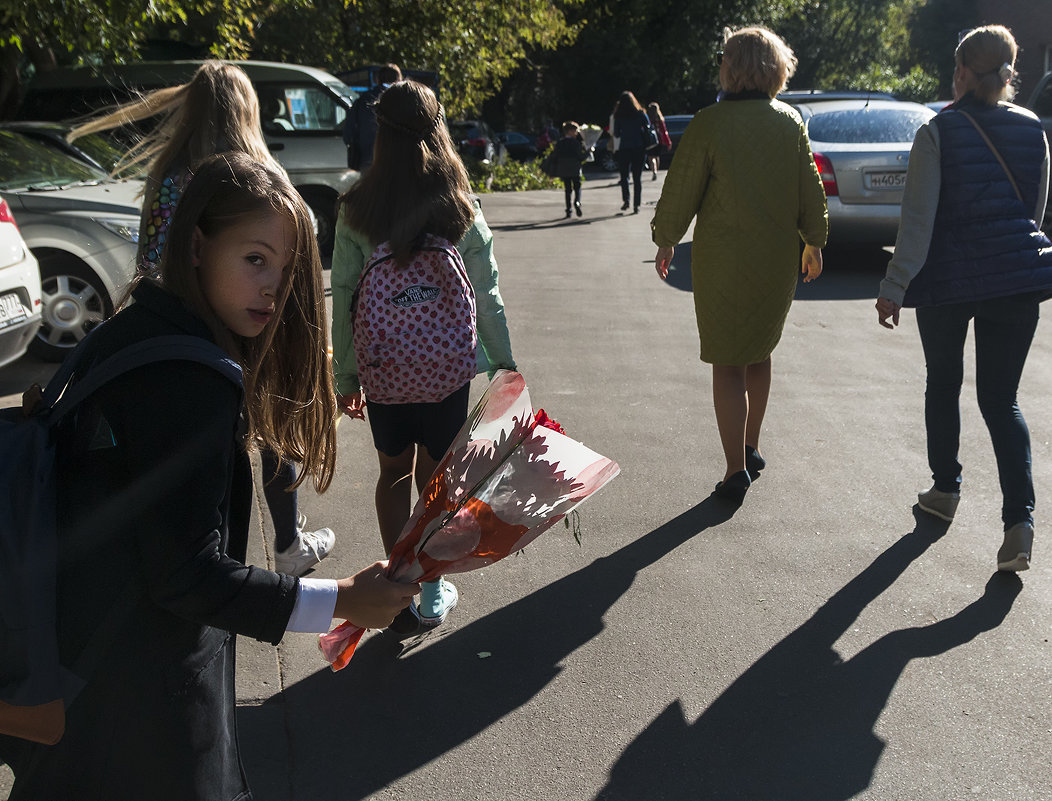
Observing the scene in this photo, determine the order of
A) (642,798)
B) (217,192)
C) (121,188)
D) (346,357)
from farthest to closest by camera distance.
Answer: (121,188)
(346,357)
(642,798)
(217,192)

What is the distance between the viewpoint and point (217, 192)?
5.77 ft

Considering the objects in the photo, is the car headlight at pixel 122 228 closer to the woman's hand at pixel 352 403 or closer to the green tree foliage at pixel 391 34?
the woman's hand at pixel 352 403

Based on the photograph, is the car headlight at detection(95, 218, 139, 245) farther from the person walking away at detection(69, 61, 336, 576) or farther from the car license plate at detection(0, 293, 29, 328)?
the person walking away at detection(69, 61, 336, 576)

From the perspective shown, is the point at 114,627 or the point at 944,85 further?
the point at 944,85

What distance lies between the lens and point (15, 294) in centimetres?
602

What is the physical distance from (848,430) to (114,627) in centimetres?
485

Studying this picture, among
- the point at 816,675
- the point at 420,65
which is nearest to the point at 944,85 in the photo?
the point at 420,65

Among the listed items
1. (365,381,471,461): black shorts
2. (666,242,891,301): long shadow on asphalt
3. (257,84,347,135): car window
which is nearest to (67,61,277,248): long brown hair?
(365,381,471,461): black shorts

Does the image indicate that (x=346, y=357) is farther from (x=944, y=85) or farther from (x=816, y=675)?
(x=944, y=85)

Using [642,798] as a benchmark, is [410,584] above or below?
above

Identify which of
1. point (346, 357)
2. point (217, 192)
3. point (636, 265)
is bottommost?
point (636, 265)

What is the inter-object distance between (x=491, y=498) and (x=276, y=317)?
1.61 ft

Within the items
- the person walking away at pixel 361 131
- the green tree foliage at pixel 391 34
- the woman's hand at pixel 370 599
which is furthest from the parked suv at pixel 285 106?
the woman's hand at pixel 370 599

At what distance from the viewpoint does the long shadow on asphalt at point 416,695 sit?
296 cm
